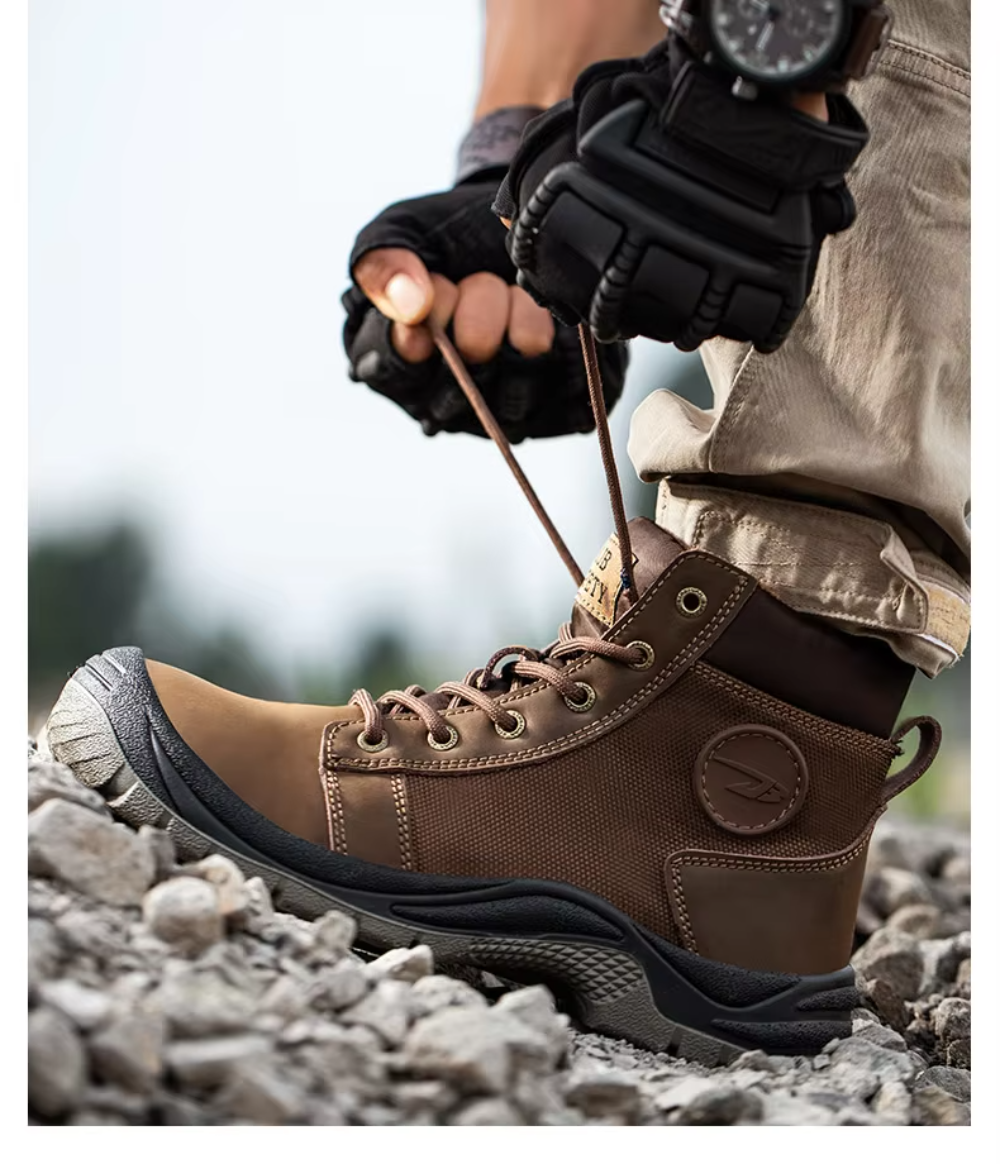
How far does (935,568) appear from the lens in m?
1.41

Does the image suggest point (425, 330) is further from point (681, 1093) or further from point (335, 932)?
point (681, 1093)

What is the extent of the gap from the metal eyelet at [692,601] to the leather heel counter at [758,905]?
0.26 meters

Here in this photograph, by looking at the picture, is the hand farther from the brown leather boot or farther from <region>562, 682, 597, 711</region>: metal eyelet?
<region>562, 682, 597, 711</region>: metal eyelet

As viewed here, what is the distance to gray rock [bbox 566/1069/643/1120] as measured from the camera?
3.29ft

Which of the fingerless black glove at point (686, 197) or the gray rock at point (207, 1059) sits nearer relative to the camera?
the gray rock at point (207, 1059)

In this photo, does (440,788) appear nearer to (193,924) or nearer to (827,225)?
(193,924)

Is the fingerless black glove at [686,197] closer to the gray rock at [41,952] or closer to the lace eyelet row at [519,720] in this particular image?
the lace eyelet row at [519,720]

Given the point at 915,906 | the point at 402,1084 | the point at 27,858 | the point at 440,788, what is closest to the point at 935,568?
the point at 440,788

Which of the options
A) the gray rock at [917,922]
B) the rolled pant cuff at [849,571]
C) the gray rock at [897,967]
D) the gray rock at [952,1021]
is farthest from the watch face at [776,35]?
the gray rock at [917,922]

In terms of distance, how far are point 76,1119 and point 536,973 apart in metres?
0.59

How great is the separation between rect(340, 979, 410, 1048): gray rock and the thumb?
37.2 inches

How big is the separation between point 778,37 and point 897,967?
4.58ft

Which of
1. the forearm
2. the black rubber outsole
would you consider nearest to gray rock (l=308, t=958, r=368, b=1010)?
the black rubber outsole

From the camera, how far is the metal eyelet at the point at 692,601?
4.48 feet
